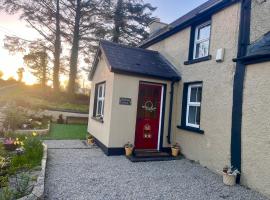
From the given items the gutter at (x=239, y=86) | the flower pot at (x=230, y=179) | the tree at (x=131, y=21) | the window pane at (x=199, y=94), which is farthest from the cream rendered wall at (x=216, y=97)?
the tree at (x=131, y=21)

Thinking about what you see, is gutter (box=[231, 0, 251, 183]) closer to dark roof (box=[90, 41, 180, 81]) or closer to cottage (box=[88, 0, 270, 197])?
cottage (box=[88, 0, 270, 197])

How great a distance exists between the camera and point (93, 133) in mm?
11680

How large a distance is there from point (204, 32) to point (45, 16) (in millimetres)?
17755

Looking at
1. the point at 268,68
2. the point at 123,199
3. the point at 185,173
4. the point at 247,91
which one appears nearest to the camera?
the point at 123,199

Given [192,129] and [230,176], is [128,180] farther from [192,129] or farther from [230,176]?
[192,129]

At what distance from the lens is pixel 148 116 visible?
9.63 meters

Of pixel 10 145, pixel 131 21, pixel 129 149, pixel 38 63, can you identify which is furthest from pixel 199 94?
pixel 38 63

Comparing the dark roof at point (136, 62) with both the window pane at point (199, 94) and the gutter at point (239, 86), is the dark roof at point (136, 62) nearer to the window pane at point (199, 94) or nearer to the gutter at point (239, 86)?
the window pane at point (199, 94)

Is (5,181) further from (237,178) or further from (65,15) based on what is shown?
(65,15)

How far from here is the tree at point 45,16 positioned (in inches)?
821

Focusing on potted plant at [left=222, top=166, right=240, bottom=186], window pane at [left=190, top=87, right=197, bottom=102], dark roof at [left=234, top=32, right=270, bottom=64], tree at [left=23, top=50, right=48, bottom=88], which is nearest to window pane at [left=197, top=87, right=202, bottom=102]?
window pane at [left=190, top=87, right=197, bottom=102]

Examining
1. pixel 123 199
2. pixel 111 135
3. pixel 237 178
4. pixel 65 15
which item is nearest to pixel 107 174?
pixel 123 199

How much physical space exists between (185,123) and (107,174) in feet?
13.2

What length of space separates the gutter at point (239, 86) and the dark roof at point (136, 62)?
310cm
